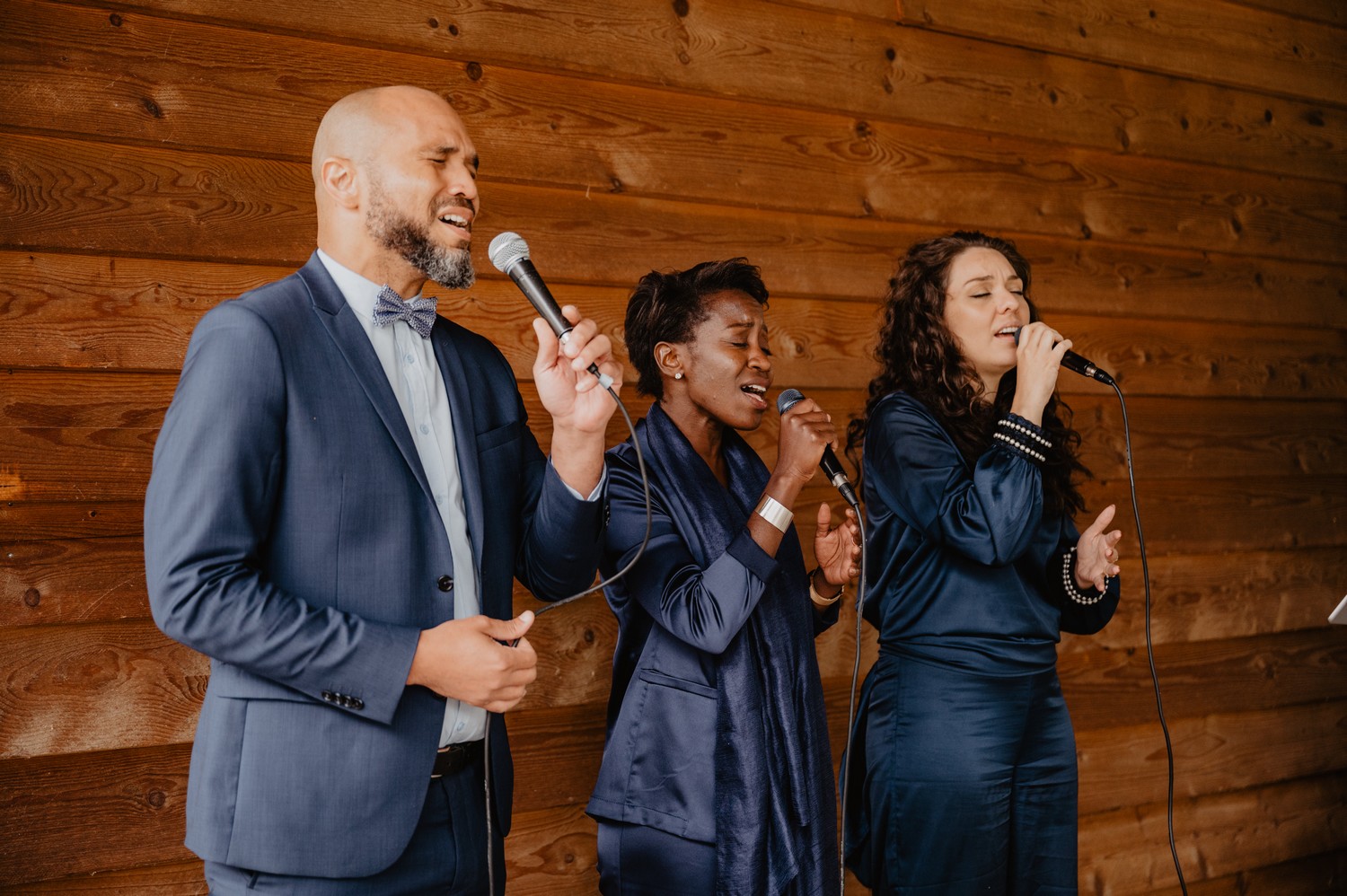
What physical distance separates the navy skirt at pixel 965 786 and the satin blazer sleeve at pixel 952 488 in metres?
0.25

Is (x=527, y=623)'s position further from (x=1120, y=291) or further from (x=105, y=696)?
(x=1120, y=291)

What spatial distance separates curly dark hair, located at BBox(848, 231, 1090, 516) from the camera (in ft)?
7.00

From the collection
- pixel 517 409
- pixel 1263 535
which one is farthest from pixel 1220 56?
pixel 517 409

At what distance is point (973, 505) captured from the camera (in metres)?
1.92

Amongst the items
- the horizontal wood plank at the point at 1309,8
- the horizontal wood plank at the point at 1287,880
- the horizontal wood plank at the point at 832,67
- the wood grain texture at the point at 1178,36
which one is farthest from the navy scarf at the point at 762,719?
the horizontal wood plank at the point at 1309,8

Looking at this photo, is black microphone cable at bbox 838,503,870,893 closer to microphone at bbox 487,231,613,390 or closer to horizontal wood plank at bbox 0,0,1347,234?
microphone at bbox 487,231,613,390

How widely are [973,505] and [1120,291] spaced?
148 centimetres

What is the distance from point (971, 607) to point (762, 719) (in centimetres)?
47

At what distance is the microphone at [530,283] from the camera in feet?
4.60

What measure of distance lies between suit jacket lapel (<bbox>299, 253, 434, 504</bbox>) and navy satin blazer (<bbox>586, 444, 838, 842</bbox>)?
1.59ft

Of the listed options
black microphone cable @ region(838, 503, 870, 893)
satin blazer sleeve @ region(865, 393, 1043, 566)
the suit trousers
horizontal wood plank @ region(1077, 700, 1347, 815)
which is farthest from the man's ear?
horizontal wood plank @ region(1077, 700, 1347, 815)

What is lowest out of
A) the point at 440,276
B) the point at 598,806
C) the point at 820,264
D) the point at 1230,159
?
the point at 598,806

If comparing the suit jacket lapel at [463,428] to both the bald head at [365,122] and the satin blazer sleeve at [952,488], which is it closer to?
the bald head at [365,122]

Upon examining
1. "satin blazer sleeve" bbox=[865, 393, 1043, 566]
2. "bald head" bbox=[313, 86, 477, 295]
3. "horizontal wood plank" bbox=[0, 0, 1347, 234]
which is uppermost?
"horizontal wood plank" bbox=[0, 0, 1347, 234]
